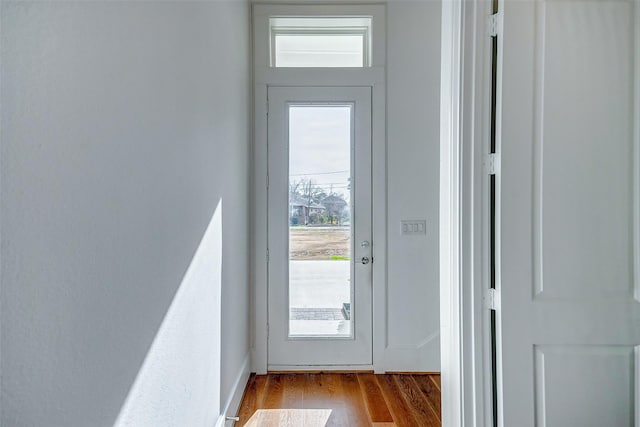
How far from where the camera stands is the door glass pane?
107 inches

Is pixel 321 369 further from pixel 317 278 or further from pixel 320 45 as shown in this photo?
pixel 320 45

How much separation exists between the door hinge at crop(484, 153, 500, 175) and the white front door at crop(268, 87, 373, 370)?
1277mm

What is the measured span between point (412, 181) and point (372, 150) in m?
0.38

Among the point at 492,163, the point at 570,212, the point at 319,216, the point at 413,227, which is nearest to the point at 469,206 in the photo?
the point at 492,163

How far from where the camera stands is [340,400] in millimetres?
2289

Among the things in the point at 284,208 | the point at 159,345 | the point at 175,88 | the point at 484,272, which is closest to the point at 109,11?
the point at 175,88

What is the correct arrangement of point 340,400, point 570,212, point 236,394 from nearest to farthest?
point 570,212, point 236,394, point 340,400

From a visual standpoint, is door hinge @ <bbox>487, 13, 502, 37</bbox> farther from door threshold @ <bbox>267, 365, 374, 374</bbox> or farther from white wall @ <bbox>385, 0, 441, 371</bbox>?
door threshold @ <bbox>267, 365, 374, 374</bbox>

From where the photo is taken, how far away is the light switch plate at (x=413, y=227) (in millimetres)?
2705

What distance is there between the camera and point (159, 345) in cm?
104

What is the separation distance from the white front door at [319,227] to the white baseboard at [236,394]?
0.25m

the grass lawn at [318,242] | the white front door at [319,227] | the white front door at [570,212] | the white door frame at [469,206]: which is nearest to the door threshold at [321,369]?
the white front door at [319,227]

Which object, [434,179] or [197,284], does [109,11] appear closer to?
[197,284]

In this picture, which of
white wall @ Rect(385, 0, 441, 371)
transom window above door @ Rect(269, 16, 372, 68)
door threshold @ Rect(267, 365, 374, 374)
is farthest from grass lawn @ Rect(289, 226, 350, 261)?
transom window above door @ Rect(269, 16, 372, 68)
